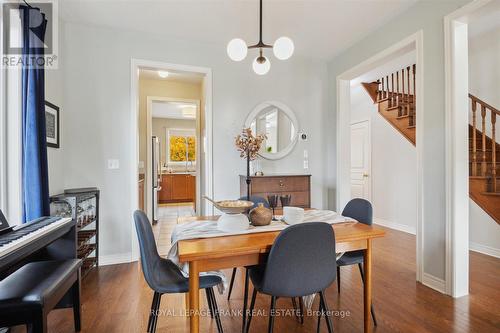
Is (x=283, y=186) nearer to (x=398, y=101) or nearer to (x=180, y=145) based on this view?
(x=398, y=101)

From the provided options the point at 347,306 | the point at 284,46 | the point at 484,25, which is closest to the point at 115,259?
the point at 347,306

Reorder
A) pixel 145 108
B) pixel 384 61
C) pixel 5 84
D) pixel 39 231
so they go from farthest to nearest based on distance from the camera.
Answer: pixel 145 108, pixel 384 61, pixel 5 84, pixel 39 231

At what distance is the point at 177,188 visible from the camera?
787cm

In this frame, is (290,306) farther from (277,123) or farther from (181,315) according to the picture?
(277,123)

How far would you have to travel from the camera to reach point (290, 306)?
2129mm

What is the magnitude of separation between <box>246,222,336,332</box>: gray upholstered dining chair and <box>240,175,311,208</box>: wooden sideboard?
1.81m

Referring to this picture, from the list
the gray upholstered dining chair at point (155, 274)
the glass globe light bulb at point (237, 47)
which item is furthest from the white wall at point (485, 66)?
the gray upholstered dining chair at point (155, 274)

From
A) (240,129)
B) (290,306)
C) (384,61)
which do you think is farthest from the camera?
(240,129)

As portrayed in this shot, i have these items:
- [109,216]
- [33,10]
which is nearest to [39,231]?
[109,216]

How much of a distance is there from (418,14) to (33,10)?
3.35 metres

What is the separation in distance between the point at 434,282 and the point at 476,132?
→ 7.30 feet

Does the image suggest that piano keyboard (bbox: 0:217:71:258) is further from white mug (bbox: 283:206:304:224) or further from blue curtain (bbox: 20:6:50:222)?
white mug (bbox: 283:206:304:224)

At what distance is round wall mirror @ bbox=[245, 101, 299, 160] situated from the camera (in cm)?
363

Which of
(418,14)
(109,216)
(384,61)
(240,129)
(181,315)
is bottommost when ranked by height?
(181,315)
